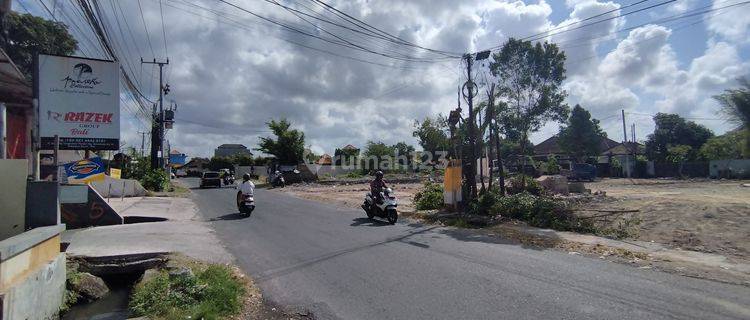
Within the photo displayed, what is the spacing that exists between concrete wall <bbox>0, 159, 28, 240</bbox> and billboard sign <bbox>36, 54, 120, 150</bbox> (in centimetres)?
718

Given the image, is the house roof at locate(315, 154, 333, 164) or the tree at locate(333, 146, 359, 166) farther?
the house roof at locate(315, 154, 333, 164)

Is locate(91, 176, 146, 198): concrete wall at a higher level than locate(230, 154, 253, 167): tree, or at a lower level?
lower

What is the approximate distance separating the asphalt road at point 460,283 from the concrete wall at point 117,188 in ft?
54.9

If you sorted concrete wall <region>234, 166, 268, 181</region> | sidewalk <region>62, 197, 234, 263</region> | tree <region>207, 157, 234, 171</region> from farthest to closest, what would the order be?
tree <region>207, 157, 234, 171</region>
concrete wall <region>234, 166, 268, 181</region>
sidewalk <region>62, 197, 234, 263</region>

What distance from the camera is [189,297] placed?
6227mm

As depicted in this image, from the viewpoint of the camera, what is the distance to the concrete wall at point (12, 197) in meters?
6.24

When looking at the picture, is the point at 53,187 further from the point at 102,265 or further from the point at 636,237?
the point at 636,237

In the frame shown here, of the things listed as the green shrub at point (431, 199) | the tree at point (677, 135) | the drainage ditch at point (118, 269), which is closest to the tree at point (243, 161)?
the tree at point (677, 135)

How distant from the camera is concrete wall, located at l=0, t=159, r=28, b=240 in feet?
20.5

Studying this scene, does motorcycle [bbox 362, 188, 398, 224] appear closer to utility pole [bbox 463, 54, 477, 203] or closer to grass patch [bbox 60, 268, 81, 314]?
utility pole [bbox 463, 54, 477, 203]

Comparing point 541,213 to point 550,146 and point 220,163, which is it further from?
point 220,163

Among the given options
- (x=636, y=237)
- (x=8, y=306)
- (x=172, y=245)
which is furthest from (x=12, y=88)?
(x=636, y=237)

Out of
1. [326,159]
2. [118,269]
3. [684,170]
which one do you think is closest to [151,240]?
[118,269]

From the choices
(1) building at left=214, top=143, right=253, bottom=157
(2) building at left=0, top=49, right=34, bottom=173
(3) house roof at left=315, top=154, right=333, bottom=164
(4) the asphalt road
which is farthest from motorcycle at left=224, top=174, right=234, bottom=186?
(1) building at left=214, top=143, right=253, bottom=157
